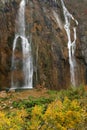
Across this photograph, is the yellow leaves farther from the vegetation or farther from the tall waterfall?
the tall waterfall

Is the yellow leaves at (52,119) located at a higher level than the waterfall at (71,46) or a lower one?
lower

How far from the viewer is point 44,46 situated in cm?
2962

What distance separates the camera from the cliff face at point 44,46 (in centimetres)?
2880

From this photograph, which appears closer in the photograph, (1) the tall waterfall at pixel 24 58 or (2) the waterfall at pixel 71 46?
(1) the tall waterfall at pixel 24 58

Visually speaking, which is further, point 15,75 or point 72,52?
point 72,52

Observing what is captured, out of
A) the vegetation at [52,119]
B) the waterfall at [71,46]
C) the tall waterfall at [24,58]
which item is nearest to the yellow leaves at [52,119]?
the vegetation at [52,119]

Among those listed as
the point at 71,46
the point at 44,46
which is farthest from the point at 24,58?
the point at 71,46

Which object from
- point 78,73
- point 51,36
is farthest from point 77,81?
point 51,36

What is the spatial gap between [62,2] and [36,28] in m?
5.73

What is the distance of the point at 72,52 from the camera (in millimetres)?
31156

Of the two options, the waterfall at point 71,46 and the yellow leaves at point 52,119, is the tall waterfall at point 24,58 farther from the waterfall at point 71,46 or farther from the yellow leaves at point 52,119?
the yellow leaves at point 52,119

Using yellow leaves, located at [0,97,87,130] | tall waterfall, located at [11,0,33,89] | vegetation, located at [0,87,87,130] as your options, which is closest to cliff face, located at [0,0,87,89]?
tall waterfall, located at [11,0,33,89]

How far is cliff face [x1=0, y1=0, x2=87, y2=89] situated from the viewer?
28797 millimetres

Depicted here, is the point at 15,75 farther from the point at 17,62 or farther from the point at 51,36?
the point at 51,36
